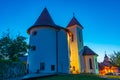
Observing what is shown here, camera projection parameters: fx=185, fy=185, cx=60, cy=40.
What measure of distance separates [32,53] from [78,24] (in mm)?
17527

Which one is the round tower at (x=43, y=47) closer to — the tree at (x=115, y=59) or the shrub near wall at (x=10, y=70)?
the shrub near wall at (x=10, y=70)

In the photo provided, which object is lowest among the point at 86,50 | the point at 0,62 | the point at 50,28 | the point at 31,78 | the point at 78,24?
the point at 31,78

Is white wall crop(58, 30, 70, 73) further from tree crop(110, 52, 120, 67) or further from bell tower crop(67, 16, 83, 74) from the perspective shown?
tree crop(110, 52, 120, 67)

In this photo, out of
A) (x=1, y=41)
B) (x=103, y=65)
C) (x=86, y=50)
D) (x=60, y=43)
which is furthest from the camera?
(x=103, y=65)

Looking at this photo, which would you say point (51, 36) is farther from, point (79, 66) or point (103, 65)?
point (103, 65)

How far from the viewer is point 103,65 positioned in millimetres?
67938

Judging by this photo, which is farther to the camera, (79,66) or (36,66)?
(79,66)

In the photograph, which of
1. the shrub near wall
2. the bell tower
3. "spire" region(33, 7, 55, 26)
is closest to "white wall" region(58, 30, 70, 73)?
"spire" region(33, 7, 55, 26)

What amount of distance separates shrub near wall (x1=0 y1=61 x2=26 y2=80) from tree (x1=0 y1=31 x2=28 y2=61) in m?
2.36

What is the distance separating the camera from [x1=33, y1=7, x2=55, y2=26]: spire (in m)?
34.0

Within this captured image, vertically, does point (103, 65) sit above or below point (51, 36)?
below

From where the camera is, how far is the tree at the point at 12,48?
1115 inches

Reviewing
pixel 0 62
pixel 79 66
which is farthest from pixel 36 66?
pixel 79 66

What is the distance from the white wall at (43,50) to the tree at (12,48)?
3.20 meters
